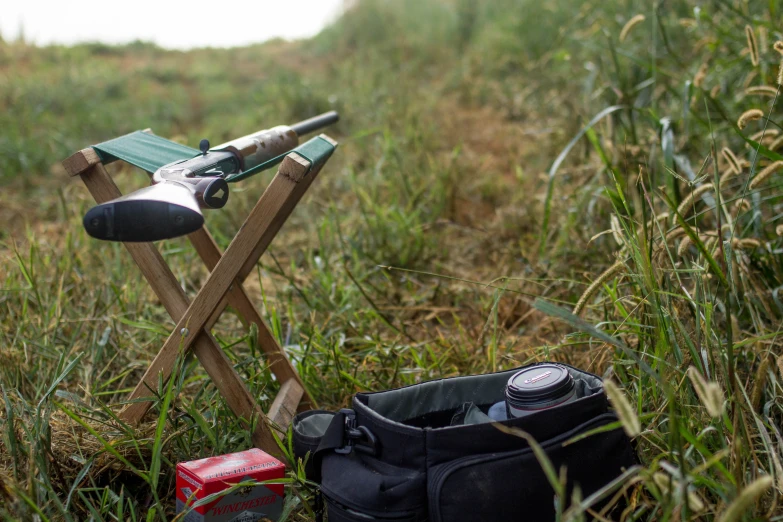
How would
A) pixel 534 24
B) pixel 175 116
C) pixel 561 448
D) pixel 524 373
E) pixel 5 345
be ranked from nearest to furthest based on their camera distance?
pixel 561 448 < pixel 524 373 < pixel 5 345 < pixel 534 24 < pixel 175 116

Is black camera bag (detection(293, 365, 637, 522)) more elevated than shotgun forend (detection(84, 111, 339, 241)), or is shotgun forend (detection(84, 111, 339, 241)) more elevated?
shotgun forend (detection(84, 111, 339, 241))

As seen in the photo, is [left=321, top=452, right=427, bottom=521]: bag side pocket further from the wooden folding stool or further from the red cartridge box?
the wooden folding stool

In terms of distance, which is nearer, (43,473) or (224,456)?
(43,473)

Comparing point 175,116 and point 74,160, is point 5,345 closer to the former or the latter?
point 74,160

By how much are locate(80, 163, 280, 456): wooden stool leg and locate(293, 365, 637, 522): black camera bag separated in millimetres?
304

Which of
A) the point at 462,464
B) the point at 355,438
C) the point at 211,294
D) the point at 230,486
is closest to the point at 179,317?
the point at 211,294

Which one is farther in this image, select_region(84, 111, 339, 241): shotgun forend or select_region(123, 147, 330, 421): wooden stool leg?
select_region(123, 147, 330, 421): wooden stool leg

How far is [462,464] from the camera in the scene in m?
1.50

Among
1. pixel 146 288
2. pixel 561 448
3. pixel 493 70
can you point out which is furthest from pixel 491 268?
pixel 493 70

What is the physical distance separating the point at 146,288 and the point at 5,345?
727 mm

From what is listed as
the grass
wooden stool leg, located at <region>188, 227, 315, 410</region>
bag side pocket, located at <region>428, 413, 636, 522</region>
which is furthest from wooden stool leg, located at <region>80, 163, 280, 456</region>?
bag side pocket, located at <region>428, 413, 636, 522</region>

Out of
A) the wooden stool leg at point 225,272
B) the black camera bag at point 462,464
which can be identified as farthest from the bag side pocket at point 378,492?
the wooden stool leg at point 225,272

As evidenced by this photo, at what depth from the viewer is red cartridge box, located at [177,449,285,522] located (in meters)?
1.61

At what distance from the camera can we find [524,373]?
5.59 ft
